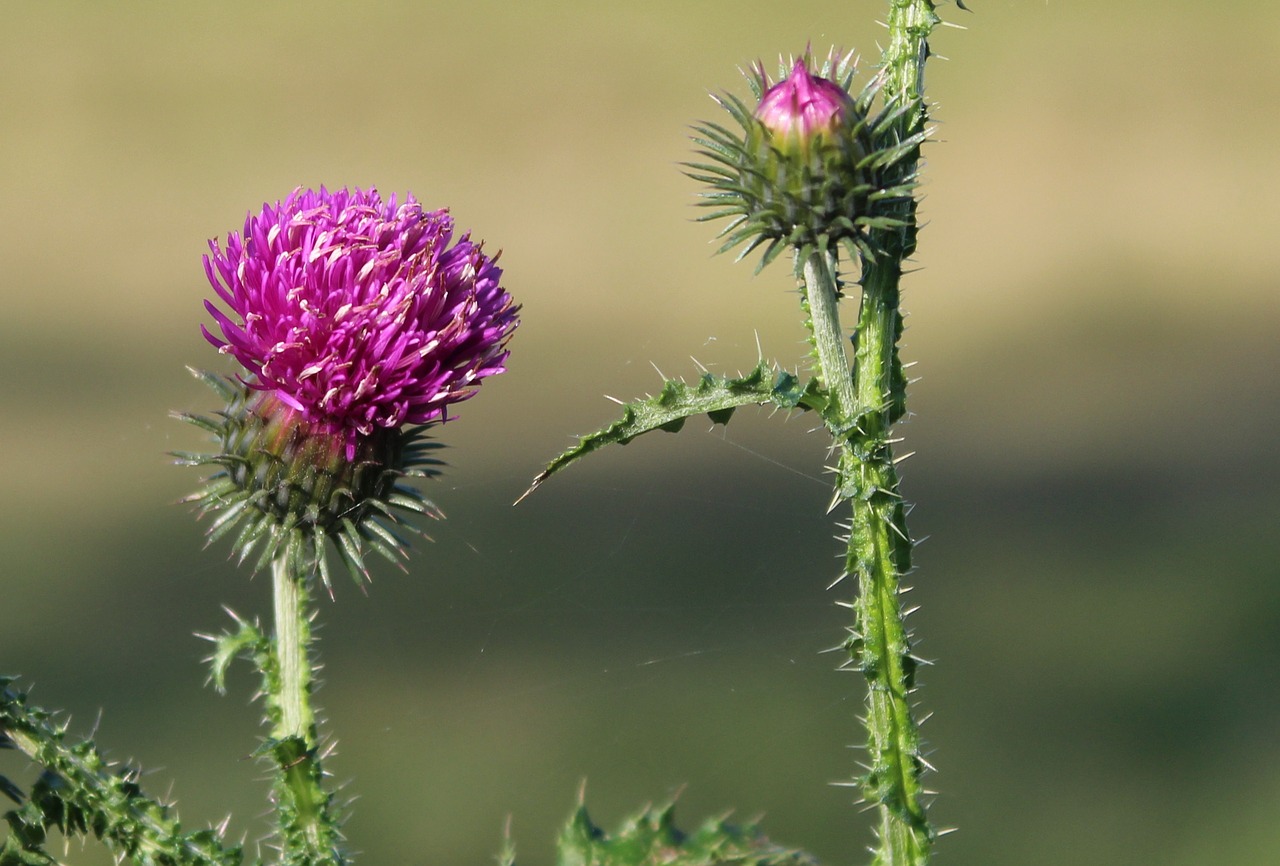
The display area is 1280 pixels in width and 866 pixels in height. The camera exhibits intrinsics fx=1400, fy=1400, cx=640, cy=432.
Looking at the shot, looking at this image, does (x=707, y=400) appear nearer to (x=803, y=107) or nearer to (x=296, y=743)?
(x=803, y=107)

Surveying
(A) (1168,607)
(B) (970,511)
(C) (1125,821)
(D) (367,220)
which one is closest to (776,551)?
(B) (970,511)

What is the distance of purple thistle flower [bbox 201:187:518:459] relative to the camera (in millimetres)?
2119

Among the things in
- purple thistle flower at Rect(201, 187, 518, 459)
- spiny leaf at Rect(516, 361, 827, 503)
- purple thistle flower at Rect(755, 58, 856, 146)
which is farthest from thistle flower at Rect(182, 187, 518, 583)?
purple thistle flower at Rect(755, 58, 856, 146)

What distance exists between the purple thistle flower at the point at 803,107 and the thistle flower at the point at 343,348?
1.67 ft

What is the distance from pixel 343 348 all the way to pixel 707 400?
619 millimetres

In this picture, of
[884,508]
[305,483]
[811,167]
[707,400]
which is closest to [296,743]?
[305,483]

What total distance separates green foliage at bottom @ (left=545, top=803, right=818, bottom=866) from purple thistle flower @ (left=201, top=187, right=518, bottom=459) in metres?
0.66

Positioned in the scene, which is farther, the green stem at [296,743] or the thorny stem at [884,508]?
the green stem at [296,743]

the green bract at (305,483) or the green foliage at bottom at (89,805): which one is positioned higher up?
the green bract at (305,483)

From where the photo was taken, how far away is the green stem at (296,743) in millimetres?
1873

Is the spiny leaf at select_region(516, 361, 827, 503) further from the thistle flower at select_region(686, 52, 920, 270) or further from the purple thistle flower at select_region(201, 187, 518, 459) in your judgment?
the purple thistle flower at select_region(201, 187, 518, 459)

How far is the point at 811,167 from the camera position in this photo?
72.2 inches

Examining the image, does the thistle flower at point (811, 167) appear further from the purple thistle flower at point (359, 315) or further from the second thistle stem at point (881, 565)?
the purple thistle flower at point (359, 315)

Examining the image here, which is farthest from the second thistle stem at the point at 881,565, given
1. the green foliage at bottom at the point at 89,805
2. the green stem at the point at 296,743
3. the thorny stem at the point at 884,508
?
the green foliage at bottom at the point at 89,805
